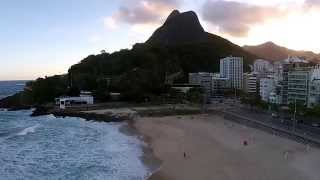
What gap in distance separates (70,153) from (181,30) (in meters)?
157

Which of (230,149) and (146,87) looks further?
(146,87)

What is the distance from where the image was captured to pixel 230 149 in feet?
105

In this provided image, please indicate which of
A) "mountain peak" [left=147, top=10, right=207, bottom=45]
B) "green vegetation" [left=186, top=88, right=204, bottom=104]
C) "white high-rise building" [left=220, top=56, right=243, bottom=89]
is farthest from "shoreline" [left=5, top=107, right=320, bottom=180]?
"mountain peak" [left=147, top=10, right=207, bottom=45]

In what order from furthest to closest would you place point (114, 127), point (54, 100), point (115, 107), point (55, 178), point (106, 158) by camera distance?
1. point (54, 100)
2. point (115, 107)
3. point (114, 127)
4. point (106, 158)
5. point (55, 178)

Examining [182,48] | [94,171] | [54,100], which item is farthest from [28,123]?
[182,48]

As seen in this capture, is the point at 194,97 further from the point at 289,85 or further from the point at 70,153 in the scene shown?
the point at 70,153

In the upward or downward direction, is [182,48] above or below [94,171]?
above

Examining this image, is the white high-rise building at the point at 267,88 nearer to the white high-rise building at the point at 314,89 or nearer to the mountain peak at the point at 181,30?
the white high-rise building at the point at 314,89

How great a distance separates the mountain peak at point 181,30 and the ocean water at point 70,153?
135 meters

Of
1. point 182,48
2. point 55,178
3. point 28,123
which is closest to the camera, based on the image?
point 55,178

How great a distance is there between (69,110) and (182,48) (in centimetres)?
8361

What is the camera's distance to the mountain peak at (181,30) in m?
184

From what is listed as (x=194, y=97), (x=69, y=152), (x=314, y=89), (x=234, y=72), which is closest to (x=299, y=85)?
(x=314, y=89)

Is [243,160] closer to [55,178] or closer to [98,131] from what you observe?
[55,178]
